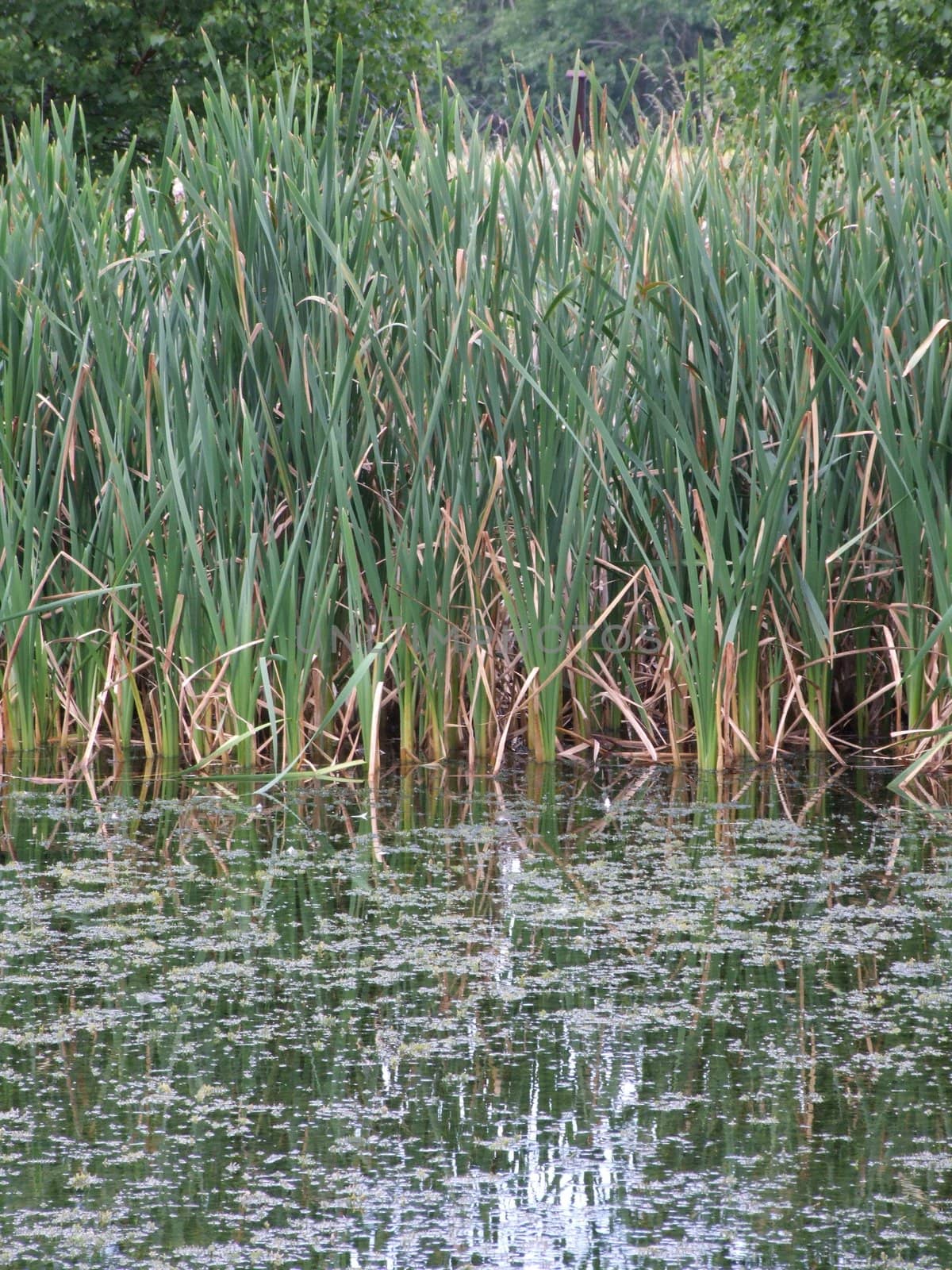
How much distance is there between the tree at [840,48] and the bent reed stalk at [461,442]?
535cm

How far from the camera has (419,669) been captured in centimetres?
355

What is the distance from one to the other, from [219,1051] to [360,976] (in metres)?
0.31

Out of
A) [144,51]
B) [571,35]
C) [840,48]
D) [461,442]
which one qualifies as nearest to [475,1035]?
[461,442]

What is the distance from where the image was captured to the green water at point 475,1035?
5.23 ft

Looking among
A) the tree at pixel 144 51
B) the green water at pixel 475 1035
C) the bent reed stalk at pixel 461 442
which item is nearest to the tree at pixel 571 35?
the tree at pixel 144 51

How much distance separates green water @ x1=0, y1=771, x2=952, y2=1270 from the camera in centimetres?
159

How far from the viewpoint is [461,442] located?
3.44m

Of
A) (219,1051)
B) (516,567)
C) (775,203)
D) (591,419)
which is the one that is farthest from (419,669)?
(219,1051)

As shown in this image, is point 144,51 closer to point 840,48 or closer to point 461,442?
point 840,48

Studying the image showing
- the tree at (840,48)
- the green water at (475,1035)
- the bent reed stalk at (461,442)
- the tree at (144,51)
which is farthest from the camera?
the tree at (144,51)

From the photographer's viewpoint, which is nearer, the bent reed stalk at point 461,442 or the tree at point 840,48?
the bent reed stalk at point 461,442

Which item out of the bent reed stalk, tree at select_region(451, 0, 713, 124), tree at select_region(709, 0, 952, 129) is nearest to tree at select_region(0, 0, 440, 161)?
tree at select_region(709, 0, 952, 129)

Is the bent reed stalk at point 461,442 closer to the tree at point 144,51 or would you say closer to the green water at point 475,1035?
the green water at point 475,1035

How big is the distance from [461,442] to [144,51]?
7.56 meters
